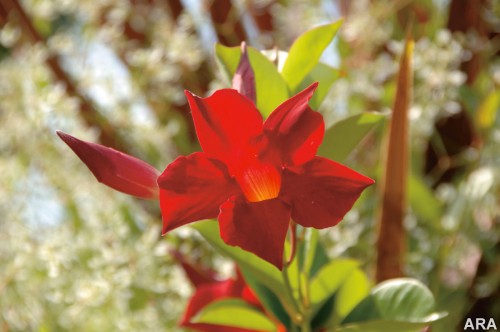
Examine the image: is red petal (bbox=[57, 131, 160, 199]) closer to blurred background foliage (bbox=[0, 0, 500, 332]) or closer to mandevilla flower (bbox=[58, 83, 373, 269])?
mandevilla flower (bbox=[58, 83, 373, 269])

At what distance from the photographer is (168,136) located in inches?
27.7

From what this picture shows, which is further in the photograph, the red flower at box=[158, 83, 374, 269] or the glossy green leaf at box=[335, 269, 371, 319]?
the glossy green leaf at box=[335, 269, 371, 319]

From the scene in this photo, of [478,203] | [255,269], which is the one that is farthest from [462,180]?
[255,269]

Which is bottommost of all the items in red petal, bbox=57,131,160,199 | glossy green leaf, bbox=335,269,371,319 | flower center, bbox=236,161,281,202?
glossy green leaf, bbox=335,269,371,319

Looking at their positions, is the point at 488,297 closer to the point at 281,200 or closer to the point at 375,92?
the point at 375,92

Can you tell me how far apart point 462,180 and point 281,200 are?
0.43 meters

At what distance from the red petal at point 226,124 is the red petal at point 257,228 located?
0.02 meters

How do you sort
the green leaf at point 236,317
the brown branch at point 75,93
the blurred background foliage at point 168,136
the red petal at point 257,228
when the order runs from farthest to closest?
the brown branch at point 75,93
the blurred background foliage at point 168,136
the green leaf at point 236,317
the red petal at point 257,228

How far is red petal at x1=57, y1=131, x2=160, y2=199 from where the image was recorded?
0.27 m

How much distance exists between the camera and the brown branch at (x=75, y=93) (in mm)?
696

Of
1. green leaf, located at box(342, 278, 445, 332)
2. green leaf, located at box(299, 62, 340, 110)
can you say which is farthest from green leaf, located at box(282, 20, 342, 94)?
green leaf, located at box(342, 278, 445, 332)

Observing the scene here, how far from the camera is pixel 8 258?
62 cm

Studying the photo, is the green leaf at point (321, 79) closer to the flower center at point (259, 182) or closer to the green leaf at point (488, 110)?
the flower center at point (259, 182)

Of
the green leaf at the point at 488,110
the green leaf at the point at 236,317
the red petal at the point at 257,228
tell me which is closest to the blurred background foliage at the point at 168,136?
the green leaf at the point at 488,110
